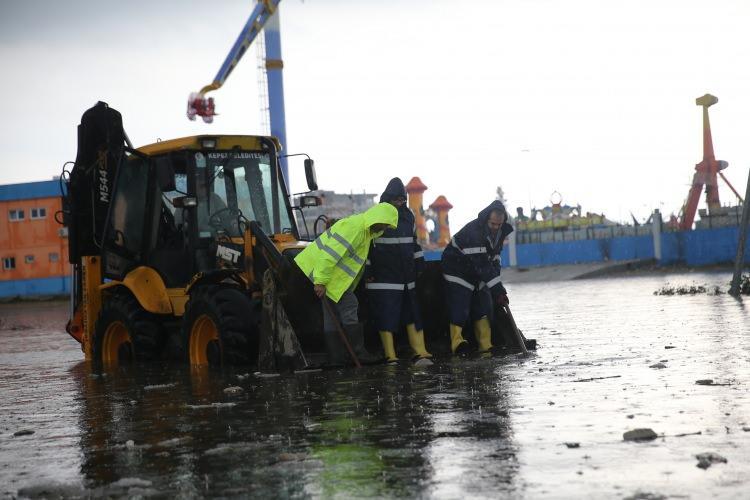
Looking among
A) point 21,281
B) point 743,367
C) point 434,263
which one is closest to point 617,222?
point 21,281

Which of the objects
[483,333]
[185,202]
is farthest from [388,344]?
[185,202]

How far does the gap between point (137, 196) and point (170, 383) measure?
3450 millimetres

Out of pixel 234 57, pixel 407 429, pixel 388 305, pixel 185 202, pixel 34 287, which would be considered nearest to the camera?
pixel 407 429

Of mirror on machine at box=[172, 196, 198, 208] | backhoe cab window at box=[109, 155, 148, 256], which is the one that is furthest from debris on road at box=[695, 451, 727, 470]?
backhoe cab window at box=[109, 155, 148, 256]

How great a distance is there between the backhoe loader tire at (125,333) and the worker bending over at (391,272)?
2941mm

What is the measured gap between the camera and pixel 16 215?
63.4m

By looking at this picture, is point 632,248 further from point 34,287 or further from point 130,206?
point 130,206

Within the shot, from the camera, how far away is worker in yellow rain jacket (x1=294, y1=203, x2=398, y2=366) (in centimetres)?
1077

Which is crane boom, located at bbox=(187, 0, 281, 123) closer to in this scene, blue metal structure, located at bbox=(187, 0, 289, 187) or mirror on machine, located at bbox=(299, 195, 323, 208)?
blue metal structure, located at bbox=(187, 0, 289, 187)

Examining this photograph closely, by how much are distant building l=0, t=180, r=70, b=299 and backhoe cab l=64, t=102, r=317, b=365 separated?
50.1m

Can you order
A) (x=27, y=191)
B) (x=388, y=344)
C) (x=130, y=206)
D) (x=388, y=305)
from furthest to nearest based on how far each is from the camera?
(x=27, y=191) < (x=130, y=206) < (x=388, y=344) < (x=388, y=305)

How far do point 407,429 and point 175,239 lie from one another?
6.57 meters

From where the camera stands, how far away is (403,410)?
7.46m

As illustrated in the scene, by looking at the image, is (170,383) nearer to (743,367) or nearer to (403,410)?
(403,410)
